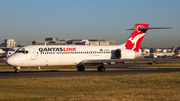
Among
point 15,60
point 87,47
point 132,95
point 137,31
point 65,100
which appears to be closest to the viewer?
point 65,100

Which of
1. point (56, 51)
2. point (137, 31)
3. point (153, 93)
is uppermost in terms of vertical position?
point (137, 31)

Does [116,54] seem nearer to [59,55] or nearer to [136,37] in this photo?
[136,37]

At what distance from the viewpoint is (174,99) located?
14734 mm

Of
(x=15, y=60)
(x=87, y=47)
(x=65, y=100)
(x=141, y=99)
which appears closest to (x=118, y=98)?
(x=141, y=99)

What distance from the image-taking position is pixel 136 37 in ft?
147

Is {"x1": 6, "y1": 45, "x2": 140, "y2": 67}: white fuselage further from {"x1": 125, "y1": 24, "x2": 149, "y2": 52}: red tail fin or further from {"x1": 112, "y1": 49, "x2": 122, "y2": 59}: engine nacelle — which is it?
{"x1": 125, "y1": 24, "x2": 149, "y2": 52}: red tail fin

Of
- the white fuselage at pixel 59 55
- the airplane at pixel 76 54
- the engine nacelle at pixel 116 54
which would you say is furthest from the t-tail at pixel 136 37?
the engine nacelle at pixel 116 54

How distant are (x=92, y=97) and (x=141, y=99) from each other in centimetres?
273

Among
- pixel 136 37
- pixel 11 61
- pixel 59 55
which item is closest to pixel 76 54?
pixel 59 55

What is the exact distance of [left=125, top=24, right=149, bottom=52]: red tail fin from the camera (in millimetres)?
44625

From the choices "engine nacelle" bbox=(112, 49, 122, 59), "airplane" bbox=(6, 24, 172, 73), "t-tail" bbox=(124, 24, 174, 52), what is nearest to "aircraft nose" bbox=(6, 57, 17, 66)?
"airplane" bbox=(6, 24, 172, 73)

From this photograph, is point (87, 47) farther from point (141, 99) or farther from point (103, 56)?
point (141, 99)

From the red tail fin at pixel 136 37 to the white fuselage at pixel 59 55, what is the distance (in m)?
1.70

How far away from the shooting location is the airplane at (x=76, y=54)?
35062 millimetres
